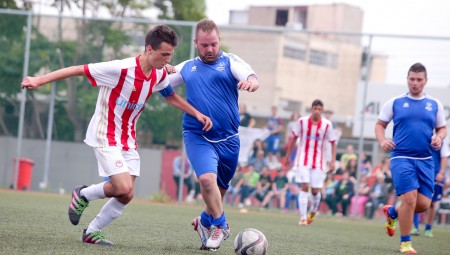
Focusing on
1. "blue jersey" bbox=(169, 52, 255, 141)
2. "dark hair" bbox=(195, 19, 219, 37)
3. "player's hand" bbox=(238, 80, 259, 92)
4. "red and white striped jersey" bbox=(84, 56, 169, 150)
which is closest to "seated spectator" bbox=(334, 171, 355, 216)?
"blue jersey" bbox=(169, 52, 255, 141)

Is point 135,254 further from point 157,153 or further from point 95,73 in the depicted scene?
point 157,153

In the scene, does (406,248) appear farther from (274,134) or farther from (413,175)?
(274,134)

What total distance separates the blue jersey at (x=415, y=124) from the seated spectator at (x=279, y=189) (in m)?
8.94

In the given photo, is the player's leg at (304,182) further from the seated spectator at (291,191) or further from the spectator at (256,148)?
the spectator at (256,148)

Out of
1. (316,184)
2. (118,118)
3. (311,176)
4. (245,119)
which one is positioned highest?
(118,118)

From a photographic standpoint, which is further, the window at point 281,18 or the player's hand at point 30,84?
the window at point 281,18

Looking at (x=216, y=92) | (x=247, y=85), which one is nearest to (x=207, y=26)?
(x=216, y=92)

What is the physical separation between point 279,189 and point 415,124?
926 cm

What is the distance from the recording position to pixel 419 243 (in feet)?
40.5

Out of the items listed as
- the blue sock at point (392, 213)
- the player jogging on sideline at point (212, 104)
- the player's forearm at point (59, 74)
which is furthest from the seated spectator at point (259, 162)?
the player's forearm at point (59, 74)

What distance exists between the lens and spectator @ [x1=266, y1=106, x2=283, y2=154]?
19.3 metres

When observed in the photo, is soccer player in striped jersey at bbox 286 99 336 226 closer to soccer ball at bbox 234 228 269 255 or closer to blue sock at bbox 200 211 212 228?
blue sock at bbox 200 211 212 228

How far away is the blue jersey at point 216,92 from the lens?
832cm

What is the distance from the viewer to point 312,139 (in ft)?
51.8
